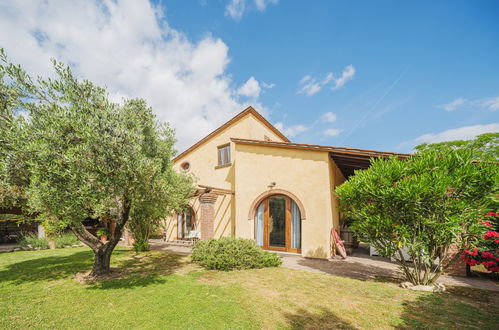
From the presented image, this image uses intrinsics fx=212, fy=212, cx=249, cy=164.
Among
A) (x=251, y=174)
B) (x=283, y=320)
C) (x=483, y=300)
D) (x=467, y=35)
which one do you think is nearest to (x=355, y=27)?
(x=467, y=35)

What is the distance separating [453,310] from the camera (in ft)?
16.5

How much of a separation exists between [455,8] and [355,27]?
4011 millimetres

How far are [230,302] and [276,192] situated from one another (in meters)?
7.44

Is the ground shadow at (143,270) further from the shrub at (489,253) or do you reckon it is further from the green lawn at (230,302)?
the shrub at (489,253)

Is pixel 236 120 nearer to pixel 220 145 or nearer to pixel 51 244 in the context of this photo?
pixel 220 145

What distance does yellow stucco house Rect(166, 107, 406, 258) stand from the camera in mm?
11070

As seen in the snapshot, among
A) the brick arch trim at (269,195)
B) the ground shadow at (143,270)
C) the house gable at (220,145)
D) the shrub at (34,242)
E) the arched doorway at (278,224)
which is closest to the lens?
the ground shadow at (143,270)

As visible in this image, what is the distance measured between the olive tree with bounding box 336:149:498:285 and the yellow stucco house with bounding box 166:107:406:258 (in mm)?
2972

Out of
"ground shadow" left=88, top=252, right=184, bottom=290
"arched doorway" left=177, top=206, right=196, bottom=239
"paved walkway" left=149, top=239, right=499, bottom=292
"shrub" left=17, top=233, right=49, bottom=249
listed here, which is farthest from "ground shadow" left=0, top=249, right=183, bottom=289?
"paved walkway" left=149, top=239, right=499, bottom=292

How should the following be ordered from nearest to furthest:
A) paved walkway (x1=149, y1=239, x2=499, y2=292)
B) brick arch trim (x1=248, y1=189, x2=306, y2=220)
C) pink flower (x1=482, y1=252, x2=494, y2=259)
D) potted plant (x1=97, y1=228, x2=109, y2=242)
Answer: pink flower (x1=482, y1=252, x2=494, y2=259) → paved walkway (x1=149, y1=239, x2=499, y2=292) → brick arch trim (x1=248, y1=189, x2=306, y2=220) → potted plant (x1=97, y1=228, x2=109, y2=242)

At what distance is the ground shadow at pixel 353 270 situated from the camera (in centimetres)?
789

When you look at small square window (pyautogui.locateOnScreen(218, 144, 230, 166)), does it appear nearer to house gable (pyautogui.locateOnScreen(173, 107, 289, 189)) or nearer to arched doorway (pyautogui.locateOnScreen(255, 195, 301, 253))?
house gable (pyautogui.locateOnScreen(173, 107, 289, 189))

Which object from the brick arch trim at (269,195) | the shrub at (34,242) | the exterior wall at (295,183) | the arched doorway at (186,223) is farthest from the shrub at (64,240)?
the brick arch trim at (269,195)

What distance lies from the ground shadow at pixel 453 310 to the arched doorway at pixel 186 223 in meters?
14.3
